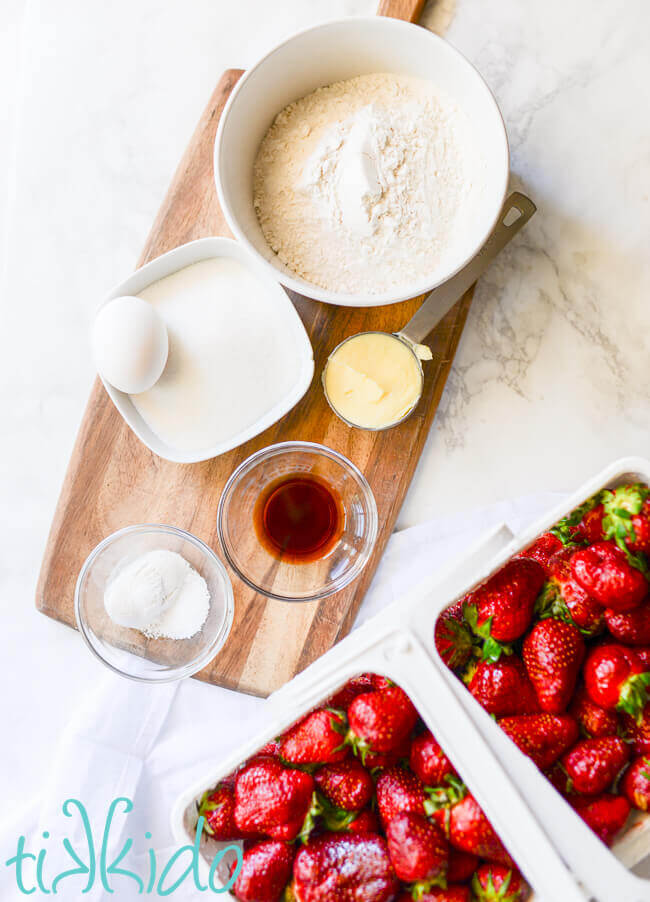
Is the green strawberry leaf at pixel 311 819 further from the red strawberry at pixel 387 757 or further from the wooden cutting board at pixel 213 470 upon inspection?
the wooden cutting board at pixel 213 470

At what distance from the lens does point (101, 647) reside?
109 centimetres

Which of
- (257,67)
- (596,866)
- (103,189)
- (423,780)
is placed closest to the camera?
(596,866)

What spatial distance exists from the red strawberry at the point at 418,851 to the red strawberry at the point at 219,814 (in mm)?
185

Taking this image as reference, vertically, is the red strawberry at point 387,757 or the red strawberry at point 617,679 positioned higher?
the red strawberry at point 617,679

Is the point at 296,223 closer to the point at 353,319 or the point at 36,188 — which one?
the point at 353,319

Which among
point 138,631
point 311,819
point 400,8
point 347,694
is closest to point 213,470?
point 138,631

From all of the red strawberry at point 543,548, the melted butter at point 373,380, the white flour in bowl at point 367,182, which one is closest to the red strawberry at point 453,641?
the red strawberry at point 543,548

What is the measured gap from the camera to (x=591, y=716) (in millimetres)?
793

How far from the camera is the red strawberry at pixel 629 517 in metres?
0.77

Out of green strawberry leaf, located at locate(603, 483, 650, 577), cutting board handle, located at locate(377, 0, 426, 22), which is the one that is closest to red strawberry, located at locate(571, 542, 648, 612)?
green strawberry leaf, located at locate(603, 483, 650, 577)

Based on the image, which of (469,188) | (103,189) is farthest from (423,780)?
(103,189)

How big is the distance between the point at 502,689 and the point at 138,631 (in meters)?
0.56

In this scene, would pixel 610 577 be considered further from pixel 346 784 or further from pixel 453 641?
pixel 346 784

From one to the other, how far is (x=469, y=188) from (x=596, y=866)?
2.66 feet
